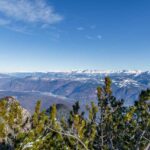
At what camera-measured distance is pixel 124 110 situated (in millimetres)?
60969

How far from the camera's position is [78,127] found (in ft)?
182

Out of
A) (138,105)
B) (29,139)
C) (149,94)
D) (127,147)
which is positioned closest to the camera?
(29,139)

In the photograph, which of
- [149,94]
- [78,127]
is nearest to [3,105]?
[78,127]

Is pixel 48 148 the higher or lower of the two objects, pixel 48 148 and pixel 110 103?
the lower

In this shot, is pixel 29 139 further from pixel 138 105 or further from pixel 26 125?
pixel 26 125

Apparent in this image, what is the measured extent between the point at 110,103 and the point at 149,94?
10.9 metres

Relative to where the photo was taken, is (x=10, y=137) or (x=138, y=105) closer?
(x=138, y=105)

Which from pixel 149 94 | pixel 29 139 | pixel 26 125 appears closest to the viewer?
pixel 29 139

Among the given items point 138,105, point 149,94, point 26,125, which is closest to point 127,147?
point 138,105

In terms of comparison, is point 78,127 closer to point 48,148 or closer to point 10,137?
point 48,148

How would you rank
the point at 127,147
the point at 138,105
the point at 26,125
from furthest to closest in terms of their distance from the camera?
the point at 26,125 → the point at 127,147 → the point at 138,105

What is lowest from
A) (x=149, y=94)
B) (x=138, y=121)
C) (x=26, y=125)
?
(x=26, y=125)

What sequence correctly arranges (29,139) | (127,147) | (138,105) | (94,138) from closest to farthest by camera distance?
1. (29,139)
2. (138,105)
3. (127,147)
4. (94,138)

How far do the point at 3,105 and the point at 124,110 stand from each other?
2338 cm
